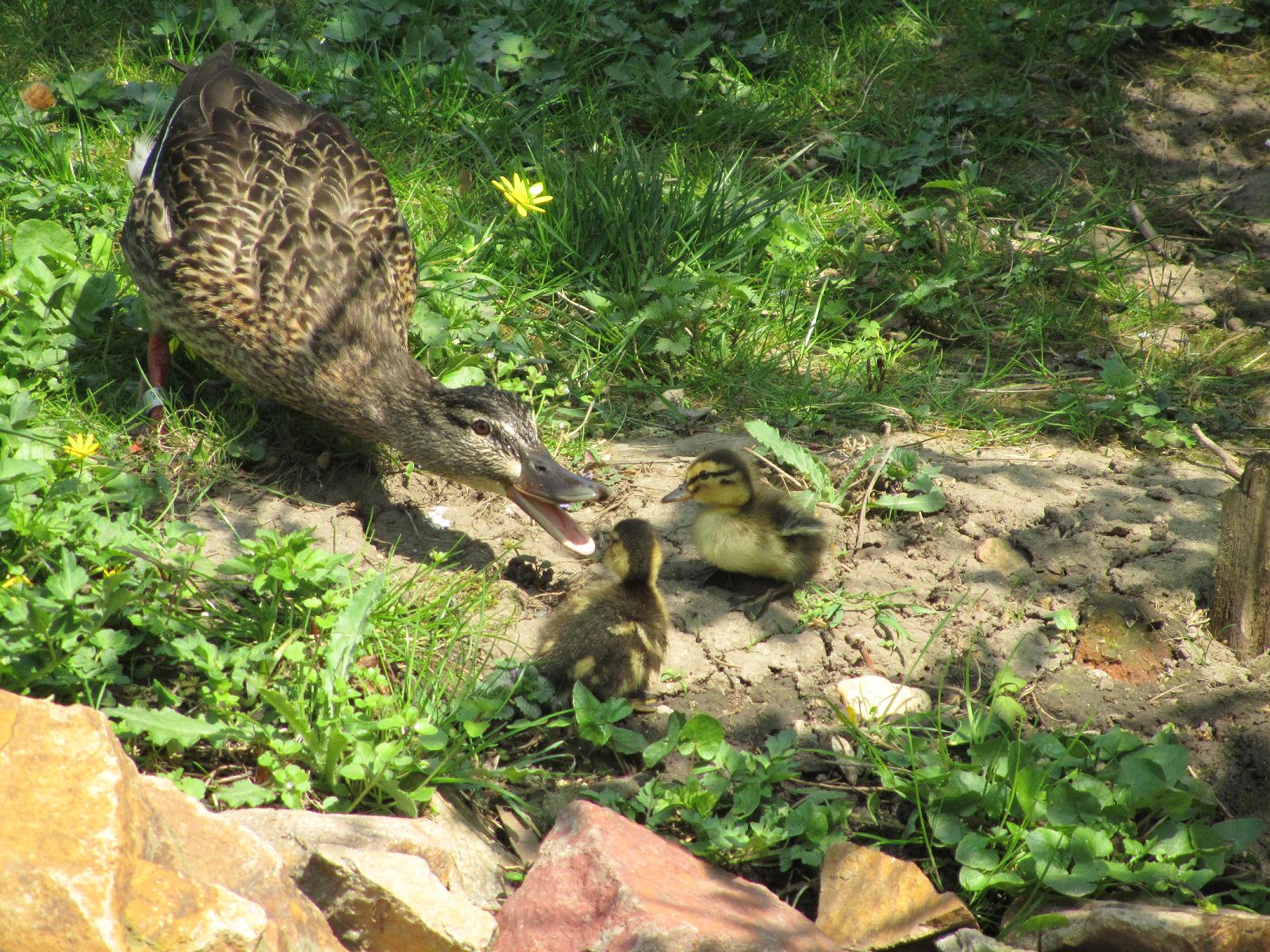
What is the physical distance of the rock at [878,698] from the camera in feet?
12.0

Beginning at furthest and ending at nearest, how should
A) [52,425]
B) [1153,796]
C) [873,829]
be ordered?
1. [52,425]
2. [873,829]
3. [1153,796]

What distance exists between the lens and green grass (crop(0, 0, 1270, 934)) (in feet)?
10.8

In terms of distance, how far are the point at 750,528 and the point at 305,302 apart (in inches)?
74.6

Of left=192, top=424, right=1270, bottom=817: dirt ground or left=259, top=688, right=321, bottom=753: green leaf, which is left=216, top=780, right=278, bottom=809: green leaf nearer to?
left=259, top=688, right=321, bottom=753: green leaf

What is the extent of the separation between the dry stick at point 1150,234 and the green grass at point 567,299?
0.34 ft

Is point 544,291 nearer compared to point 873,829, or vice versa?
point 873,829

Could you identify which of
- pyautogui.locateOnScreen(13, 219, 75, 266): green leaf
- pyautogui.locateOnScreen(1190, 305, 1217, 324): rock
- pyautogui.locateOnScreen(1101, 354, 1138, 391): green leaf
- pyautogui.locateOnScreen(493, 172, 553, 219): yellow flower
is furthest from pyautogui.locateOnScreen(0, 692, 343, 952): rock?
pyautogui.locateOnScreen(1190, 305, 1217, 324): rock

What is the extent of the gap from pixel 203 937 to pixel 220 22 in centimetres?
567

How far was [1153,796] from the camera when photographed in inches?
125

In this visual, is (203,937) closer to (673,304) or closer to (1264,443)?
(673,304)

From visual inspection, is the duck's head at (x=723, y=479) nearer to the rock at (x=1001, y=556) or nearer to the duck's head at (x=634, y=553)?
the duck's head at (x=634, y=553)

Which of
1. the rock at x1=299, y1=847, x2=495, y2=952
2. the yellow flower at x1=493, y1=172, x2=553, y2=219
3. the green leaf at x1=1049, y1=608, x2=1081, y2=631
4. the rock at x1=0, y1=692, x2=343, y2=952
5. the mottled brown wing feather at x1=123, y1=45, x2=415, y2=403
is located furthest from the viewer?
the yellow flower at x1=493, y1=172, x2=553, y2=219

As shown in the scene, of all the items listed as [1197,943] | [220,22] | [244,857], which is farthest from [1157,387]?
[220,22]

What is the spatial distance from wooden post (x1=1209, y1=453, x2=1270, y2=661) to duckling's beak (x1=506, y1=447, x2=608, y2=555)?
2.05 metres
